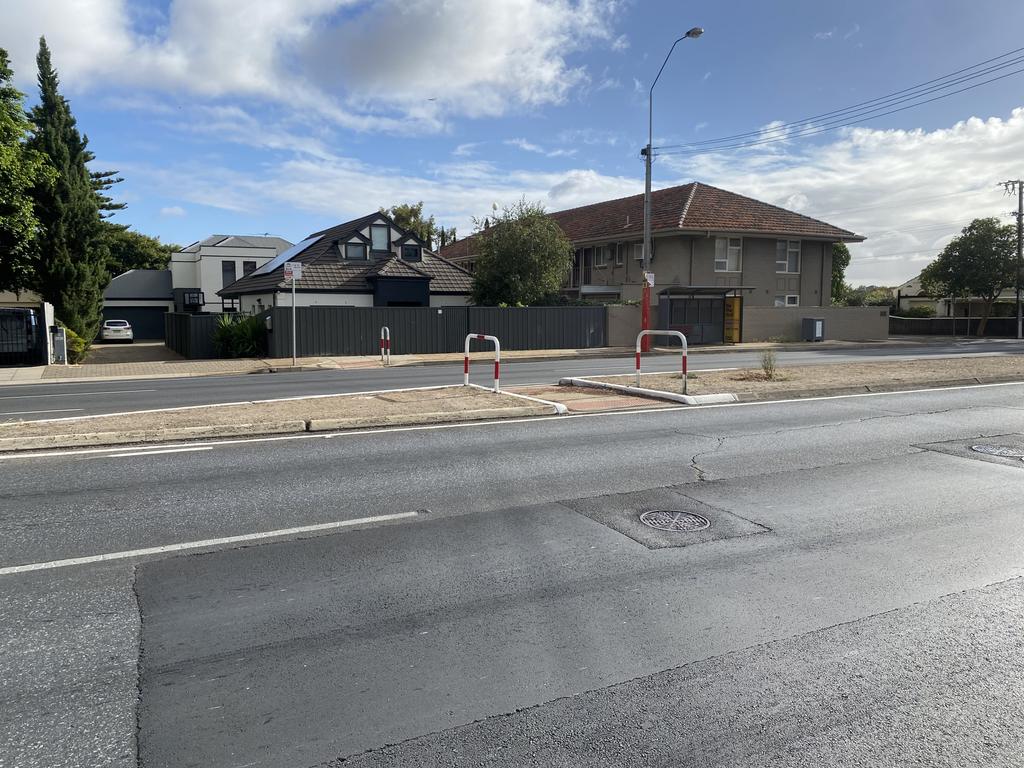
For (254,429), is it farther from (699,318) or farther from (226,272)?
(226,272)

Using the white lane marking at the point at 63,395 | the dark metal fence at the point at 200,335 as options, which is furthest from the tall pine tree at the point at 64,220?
the white lane marking at the point at 63,395

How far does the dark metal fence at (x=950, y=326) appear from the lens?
48250 mm

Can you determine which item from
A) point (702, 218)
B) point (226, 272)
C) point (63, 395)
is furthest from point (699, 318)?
point (226, 272)

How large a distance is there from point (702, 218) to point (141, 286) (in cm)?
4001

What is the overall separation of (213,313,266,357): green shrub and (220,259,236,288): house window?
83.2ft

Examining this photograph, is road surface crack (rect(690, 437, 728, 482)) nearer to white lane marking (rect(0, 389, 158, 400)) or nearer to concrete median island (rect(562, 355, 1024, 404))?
concrete median island (rect(562, 355, 1024, 404))

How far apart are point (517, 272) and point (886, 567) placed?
91.5 feet

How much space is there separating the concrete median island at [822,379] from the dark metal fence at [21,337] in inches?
719

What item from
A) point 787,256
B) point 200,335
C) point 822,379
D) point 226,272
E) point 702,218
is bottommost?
point 822,379

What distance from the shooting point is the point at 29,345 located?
2367cm

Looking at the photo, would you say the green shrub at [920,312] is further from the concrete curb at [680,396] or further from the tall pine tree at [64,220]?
the tall pine tree at [64,220]

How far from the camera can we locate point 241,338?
2688 centimetres

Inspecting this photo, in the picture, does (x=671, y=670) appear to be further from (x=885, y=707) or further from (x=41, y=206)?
(x=41, y=206)

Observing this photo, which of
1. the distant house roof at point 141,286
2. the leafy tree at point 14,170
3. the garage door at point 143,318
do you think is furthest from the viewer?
the distant house roof at point 141,286
